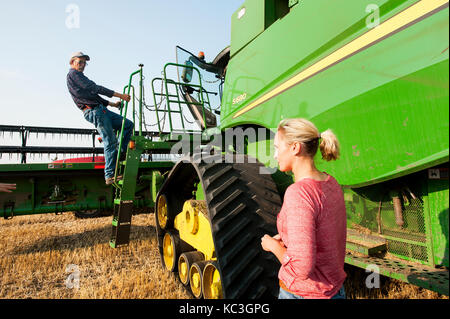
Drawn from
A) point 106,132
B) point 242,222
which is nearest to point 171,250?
point 242,222

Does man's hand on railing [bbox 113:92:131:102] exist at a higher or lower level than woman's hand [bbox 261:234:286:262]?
higher

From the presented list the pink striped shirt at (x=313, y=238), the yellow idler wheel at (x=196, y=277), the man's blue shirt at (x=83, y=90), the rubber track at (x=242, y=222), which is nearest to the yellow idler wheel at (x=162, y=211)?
the yellow idler wheel at (x=196, y=277)

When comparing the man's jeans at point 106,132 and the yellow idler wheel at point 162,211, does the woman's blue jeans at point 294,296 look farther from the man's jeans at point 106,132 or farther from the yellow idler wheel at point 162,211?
the man's jeans at point 106,132

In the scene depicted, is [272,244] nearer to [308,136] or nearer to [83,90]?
[308,136]

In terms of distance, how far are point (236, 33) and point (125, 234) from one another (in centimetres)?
289

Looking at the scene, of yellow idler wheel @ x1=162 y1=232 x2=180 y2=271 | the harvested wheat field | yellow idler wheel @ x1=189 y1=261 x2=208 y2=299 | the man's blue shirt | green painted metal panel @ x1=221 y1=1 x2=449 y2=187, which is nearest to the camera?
green painted metal panel @ x1=221 y1=1 x2=449 y2=187

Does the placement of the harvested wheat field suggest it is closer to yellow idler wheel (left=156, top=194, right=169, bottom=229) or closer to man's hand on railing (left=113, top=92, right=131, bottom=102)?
yellow idler wheel (left=156, top=194, right=169, bottom=229)

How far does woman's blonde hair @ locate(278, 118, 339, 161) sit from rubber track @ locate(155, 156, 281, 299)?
0.80 m

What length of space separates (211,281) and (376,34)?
211 centimetres

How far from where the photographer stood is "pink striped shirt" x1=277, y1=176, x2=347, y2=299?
104 centimetres

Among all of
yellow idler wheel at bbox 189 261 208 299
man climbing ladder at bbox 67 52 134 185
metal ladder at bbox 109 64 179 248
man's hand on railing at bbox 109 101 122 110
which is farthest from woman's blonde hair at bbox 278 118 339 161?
man's hand on railing at bbox 109 101 122 110

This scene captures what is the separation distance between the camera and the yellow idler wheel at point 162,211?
344 centimetres

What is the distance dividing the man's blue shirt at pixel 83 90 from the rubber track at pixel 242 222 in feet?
8.84
